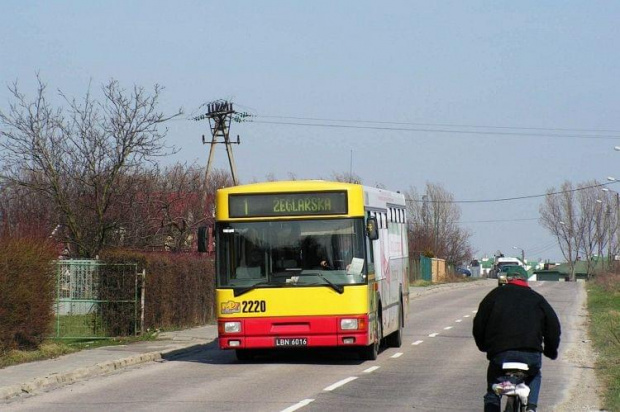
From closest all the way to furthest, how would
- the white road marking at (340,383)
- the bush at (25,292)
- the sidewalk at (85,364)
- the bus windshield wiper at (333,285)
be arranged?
the white road marking at (340,383)
the sidewalk at (85,364)
the bus windshield wiper at (333,285)
the bush at (25,292)

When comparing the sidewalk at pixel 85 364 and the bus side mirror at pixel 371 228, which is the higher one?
the bus side mirror at pixel 371 228

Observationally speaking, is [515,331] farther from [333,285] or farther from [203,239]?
[203,239]

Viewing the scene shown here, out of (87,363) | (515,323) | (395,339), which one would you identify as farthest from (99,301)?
(515,323)

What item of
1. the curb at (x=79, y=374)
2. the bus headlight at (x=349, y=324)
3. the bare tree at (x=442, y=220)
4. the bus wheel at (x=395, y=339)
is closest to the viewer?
the curb at (x=79, y=374)

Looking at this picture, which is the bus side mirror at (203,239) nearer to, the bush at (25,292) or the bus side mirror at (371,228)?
the bus side mirror at (371,228)

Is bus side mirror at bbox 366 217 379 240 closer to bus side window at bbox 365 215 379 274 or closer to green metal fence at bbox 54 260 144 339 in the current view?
bus side window at bbox 365 215 379 274

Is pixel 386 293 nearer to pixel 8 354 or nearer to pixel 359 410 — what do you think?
pixel 8 354

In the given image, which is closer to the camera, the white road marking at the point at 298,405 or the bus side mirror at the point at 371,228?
the white road marking at the point at 298,405

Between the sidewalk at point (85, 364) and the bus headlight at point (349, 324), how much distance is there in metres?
3.88

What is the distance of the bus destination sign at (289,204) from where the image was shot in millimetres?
19203

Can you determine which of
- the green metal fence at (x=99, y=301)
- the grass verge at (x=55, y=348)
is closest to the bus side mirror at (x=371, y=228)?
the grass verge at (x=55, y=348)

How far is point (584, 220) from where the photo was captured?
128 metres

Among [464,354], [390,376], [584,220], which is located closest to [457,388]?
[390,376]

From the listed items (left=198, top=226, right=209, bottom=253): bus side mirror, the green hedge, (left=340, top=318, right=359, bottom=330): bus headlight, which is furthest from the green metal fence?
(left=340, top=318, right=359, bottom=330): bus headlight
